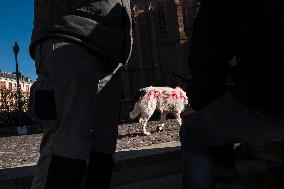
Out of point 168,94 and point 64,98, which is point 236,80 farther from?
point 168,94

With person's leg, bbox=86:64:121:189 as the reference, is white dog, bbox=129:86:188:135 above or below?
above

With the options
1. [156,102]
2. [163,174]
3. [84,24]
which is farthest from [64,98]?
[156,102]

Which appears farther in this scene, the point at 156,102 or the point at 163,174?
the point at 156,102

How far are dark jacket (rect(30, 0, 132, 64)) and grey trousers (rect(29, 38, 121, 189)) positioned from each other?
0.05 meters

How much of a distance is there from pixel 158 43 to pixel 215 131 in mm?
33861

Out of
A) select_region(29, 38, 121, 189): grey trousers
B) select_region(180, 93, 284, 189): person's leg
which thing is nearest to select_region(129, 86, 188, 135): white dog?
select_region(29, 38, 121, 189): grey trousers

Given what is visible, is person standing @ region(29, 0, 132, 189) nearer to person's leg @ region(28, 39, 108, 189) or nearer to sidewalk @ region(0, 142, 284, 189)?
person's leg @ region(28, 39, 108, 189)

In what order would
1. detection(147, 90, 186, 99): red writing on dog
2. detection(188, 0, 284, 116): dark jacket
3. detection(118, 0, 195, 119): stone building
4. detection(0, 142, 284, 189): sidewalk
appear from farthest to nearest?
1. detection(118, 0, 195, 119): stone building
2. detection(147, 90, 186, 99): red writing on dog
3. detection(0, 142, 284, 189): sidewalk
4. detection(188, 0, 284, 116): dark jacket

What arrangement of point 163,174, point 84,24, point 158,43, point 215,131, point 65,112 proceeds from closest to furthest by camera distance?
point 215,131
point 65,112
point 84,24
point 163,174
point 158,43

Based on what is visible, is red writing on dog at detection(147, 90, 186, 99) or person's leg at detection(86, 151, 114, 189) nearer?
person's leg at detection(86, 151, 114, 189)

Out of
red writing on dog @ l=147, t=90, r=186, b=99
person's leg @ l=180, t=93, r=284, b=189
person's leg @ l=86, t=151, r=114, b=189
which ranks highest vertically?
red writing on dog @ l=147, t=90, r=186, b=99

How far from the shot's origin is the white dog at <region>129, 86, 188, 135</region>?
8.55 meters

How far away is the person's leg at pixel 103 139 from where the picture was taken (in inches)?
80.0

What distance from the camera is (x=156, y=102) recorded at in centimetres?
881
